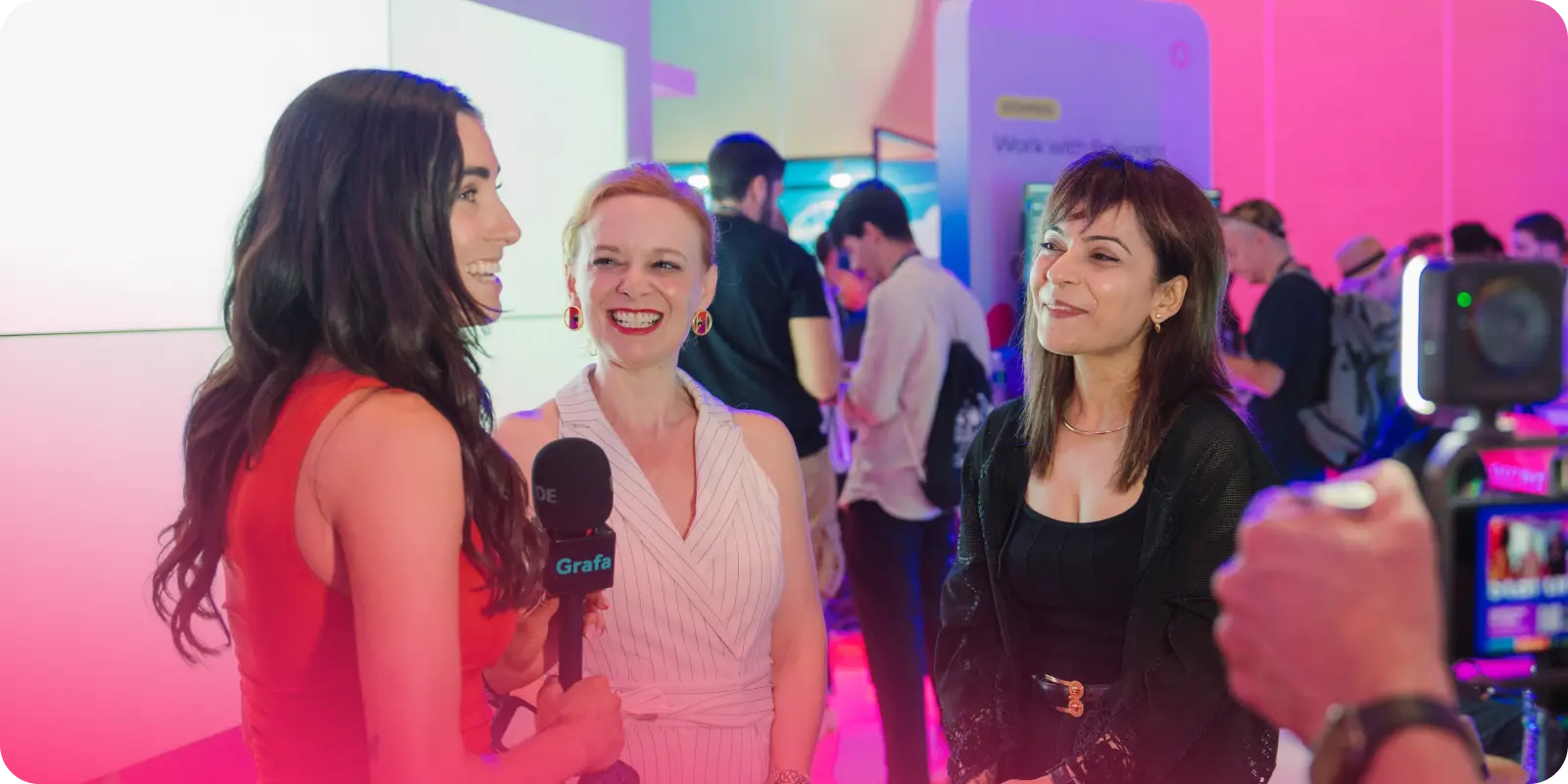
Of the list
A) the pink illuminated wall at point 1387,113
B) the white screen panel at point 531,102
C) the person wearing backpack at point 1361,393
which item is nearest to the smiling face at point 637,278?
the white screen panel at point 531,102

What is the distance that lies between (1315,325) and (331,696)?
12.5 ft

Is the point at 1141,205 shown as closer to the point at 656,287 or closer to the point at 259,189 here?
the point at 656,287

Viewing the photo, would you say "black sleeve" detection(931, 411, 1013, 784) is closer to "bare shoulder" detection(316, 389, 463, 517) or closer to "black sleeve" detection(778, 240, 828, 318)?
"bare shoulder" detection(316, 389, 463, 517)

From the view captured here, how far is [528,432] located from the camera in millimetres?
1838

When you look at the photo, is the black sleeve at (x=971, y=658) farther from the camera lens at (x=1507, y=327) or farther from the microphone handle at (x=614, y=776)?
the camera lens at (x=1507, y=327)

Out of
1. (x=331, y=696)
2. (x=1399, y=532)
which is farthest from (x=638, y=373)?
(x=1399, y=532)

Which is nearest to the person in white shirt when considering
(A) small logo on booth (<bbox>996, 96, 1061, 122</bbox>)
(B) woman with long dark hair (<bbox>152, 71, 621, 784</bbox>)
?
(A) small logo on booth (<bbox>996, 96, 1061, 122</bbox>)

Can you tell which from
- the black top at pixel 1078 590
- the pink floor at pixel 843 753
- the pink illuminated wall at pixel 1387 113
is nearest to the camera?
the black top at pixel 1078 590

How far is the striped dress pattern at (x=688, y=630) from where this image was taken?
177 cm

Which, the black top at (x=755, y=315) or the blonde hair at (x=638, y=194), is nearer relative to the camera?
the blonde hair at (x=638, y=194)

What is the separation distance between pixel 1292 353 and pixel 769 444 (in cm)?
289

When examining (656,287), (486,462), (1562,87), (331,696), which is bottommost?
(331,696)

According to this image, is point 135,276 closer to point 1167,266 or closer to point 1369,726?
point 1167,266

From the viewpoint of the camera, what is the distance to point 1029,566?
1826mm
